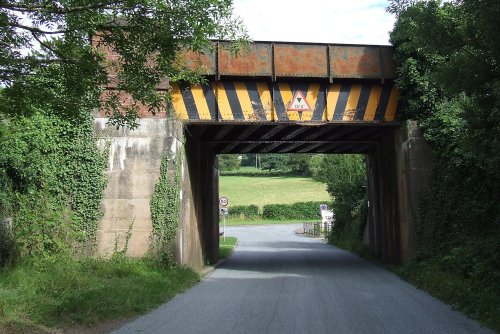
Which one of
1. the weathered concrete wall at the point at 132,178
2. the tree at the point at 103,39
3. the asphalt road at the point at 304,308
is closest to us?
the tree at the point at 103,39

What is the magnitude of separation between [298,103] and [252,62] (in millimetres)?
1780

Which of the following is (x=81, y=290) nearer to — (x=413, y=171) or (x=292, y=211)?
(x=413, y=171)

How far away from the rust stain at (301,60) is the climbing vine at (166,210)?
4.11m

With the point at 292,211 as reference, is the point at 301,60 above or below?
above

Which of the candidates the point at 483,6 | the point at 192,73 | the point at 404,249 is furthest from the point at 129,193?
the point at 483,6

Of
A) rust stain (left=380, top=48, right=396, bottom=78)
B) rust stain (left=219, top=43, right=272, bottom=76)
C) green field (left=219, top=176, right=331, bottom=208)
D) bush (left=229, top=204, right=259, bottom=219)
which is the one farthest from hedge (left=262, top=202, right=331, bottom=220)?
rust stain (left=219, top=43, right=272, bottom=76)

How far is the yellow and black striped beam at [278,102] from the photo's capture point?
47.8 ft

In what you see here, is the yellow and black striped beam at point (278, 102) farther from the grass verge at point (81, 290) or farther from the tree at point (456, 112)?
the grass verge at point (81, 290)

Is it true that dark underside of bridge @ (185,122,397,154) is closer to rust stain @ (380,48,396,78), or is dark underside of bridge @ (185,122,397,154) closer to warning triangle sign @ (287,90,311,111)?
warning triangle sign @ (287,90,311,111)

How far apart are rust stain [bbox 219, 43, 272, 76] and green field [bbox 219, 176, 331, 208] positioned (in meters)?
56.2

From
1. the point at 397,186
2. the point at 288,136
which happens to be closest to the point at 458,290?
the point at 397,186

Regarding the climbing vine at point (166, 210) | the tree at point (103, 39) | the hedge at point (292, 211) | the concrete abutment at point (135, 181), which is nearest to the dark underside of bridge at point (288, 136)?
the concrete abutment at point (135, 181)

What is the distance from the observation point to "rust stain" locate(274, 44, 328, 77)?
14.6 meters

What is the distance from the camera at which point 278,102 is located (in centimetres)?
1474
